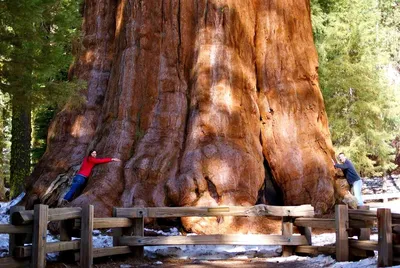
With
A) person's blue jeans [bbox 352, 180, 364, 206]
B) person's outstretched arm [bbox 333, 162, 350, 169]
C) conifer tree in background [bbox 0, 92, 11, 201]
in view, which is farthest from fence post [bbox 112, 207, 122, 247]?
person's blue jeans [bbox 352, 180, 364, 206]

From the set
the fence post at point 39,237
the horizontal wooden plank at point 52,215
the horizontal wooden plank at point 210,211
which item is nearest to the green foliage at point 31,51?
the horizontal wooden plank at point 52,215

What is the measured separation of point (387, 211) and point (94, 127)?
346 inches

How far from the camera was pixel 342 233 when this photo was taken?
33.0 ft

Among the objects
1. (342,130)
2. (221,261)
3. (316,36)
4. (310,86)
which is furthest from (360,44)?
(221,261)

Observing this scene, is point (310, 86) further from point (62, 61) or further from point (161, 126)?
point (62, 61)

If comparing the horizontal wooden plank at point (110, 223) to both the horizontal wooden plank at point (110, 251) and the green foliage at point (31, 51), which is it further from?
the green foliage at point (31, 51)

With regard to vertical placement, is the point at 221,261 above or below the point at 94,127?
below

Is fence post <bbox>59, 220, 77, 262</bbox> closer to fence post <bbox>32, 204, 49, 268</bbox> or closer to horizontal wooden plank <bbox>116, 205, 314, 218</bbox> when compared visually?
fence post <bbox>32, 204, 49, 268</bbox>

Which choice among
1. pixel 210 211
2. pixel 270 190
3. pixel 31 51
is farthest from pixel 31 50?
pixel 270 190

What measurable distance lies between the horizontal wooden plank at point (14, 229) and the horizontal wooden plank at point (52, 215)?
0.08 m

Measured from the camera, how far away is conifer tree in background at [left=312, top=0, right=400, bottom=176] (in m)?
25.2

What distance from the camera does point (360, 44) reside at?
87.5 ft

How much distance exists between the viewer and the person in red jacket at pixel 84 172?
43.6ft

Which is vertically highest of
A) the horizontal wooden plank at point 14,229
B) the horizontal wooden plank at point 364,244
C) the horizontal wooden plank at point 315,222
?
the horizontal wooden plank at point 14,229
